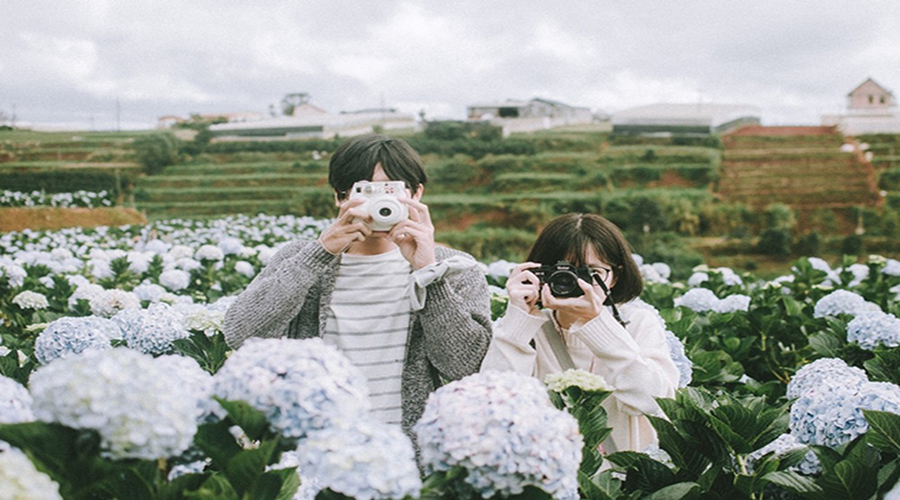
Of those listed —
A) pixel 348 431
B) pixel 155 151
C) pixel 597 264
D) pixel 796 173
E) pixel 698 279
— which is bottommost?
pixel 698 279

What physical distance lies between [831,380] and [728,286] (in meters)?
3.40

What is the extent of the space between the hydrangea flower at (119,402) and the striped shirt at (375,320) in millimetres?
933

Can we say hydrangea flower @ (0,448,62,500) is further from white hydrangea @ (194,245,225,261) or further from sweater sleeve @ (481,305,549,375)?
white hydrangea @ (194,245,225,261)

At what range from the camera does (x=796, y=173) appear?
37781mm

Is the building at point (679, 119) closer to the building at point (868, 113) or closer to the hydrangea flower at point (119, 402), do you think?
the building at point (868, 113)

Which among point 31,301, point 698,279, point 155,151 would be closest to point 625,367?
point 31,301

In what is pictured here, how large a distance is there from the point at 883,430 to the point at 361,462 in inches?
38.5

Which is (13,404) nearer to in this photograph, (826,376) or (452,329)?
(452,329)

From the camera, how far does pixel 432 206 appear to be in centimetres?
3422

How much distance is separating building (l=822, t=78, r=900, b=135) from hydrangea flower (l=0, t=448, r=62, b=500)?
1916 inches

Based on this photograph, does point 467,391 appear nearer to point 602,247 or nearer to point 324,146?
point 602,247

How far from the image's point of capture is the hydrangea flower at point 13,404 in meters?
0.99

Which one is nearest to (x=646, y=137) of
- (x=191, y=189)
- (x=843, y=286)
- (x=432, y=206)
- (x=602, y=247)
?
(x=432, y=206)

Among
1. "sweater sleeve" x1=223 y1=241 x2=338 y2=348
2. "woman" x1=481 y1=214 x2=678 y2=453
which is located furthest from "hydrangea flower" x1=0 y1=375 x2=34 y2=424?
"woman" x1=481 y1=214 x2=678 y2=453
